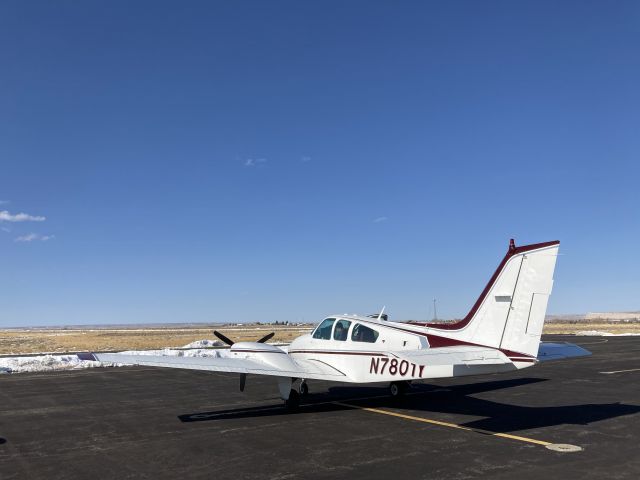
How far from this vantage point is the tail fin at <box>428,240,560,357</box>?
12195 millimetres

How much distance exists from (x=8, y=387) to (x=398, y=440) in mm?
18672

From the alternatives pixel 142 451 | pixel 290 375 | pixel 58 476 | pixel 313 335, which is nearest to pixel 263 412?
pixel 290 375

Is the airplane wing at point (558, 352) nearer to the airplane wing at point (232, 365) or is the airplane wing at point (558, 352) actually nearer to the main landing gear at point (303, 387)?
the airplane wing at point (232, 365)

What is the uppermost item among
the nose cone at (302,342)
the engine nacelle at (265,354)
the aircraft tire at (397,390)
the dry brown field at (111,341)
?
the nose cone at (302,342)

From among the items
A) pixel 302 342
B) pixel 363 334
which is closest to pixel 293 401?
pixel 302 342

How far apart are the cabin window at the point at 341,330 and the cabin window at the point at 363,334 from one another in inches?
11.7

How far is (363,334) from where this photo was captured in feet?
47.3

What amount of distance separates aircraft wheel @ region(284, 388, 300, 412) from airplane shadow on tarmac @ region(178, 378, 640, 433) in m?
0.16

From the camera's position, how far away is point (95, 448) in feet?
33.8

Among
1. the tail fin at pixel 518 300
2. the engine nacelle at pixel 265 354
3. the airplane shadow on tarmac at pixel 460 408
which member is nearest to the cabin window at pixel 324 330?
the engine nacelle at pixel 265 354

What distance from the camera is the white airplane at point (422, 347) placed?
1196 centimetres

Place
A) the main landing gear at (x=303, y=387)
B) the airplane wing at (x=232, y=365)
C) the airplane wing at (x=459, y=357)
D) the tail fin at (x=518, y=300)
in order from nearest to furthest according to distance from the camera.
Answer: the airplane wing at (x=459, y=357), the tail fin at (x=518, y=300), the airplane wing at (x=232, y=365), the main landing gear at (x=303, y=387)

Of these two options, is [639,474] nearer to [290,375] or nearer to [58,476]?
[290,375]

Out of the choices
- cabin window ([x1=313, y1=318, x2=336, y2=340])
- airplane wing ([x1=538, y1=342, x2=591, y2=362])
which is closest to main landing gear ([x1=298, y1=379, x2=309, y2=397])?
cabin window ([x1=313, y1=318, x2=336, y2=340])
